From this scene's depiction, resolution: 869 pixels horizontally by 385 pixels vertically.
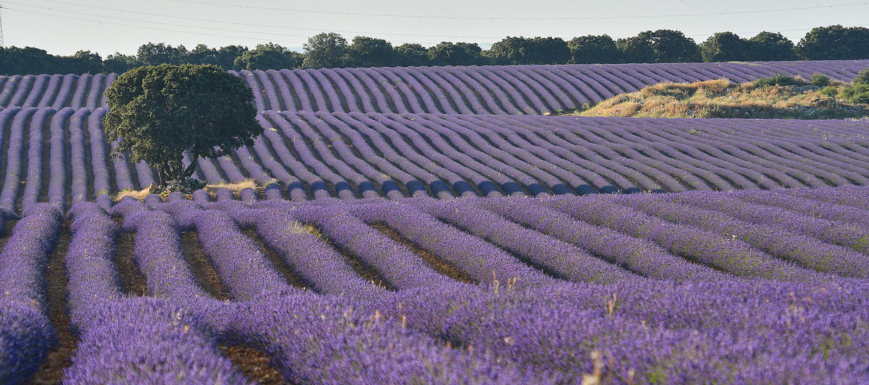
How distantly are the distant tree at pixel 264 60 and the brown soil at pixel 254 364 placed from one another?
198 ft

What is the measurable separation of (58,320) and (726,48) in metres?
70.0

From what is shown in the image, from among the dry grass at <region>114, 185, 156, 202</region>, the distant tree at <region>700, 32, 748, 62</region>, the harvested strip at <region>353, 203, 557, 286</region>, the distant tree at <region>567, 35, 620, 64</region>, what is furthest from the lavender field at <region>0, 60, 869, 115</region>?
the harvested strip at <region>353, 203, 557, 286</region>

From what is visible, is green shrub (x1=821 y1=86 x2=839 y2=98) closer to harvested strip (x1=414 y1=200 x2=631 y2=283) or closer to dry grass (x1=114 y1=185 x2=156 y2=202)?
harvested strip (x1=414 y1=200 x2=631 y2=283)

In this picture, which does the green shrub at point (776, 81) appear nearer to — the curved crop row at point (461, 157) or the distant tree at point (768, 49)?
the curved crop row at point (461, 157)

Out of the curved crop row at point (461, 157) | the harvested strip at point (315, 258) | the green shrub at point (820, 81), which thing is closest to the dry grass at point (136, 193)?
the curved crop row at point (461, 157)

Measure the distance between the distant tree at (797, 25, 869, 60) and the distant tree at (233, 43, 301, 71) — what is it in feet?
176

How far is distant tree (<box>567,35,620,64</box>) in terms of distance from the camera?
66750mm

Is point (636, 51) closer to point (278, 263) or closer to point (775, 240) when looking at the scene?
point (775, 240)

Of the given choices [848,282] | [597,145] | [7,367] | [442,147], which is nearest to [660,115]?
[597,145]

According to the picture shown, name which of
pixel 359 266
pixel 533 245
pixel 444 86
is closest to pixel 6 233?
pixel 359 266

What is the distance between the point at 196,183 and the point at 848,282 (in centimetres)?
1869

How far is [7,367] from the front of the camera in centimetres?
396

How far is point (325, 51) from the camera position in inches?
2490

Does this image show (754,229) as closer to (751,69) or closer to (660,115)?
(660,115)
